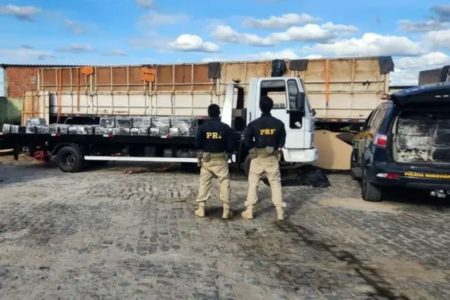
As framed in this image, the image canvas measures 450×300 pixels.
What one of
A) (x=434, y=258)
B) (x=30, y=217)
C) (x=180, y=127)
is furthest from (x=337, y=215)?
(x=180, y=127)

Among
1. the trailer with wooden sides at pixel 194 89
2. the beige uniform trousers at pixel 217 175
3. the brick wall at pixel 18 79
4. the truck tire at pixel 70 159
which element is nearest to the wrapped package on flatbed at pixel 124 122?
the truck tire at pixel 70 159

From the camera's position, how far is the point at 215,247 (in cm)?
628

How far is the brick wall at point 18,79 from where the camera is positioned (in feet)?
95.4

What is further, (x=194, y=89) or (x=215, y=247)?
(x=194, y=89)

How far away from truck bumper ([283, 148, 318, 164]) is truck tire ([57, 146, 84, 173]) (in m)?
5.32

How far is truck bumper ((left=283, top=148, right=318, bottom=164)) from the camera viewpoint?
11.5m

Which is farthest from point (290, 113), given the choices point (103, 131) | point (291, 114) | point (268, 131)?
point (103, 131)

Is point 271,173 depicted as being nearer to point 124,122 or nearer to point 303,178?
point 303,178

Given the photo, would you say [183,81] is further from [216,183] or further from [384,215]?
[384,215]

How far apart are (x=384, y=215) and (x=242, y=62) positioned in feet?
29.4

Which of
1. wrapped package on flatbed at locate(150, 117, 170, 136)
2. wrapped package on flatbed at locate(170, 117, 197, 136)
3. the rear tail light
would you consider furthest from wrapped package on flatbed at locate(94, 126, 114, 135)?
the rear tail light

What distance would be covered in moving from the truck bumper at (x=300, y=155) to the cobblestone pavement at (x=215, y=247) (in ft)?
3.89

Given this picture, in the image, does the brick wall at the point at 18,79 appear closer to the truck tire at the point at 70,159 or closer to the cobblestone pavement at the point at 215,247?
the truck tire at the point at 70,159

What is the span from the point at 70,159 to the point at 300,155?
233 inches
